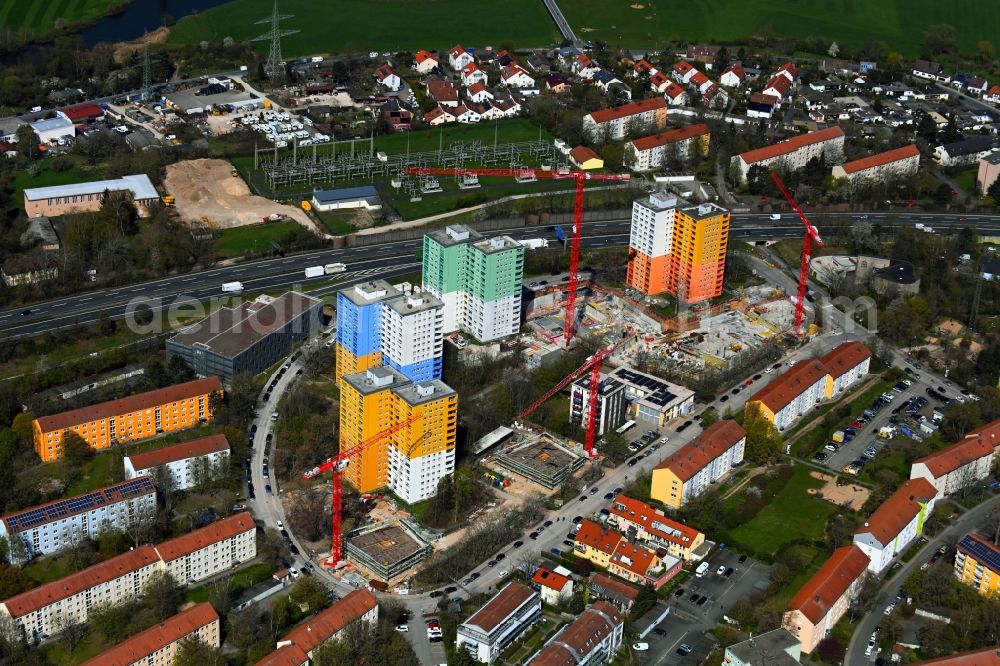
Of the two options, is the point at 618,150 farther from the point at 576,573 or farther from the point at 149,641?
the point at 149,641

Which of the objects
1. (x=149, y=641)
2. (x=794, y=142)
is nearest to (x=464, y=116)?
(x=794, y=142)

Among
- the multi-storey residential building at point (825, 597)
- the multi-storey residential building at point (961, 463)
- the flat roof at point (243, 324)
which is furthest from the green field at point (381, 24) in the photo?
the multi-storey residential building at point (825, 597)

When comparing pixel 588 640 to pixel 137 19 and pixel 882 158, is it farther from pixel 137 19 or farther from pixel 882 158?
pixel 137 19

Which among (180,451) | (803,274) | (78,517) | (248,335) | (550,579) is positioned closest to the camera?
(550,579)

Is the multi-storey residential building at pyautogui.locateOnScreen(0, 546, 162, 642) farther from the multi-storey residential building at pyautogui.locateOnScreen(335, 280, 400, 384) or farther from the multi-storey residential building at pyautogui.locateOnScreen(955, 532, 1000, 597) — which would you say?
the multi-storey residential building at pyautogui.locateOnScreen(955, 532, 1000, 597)

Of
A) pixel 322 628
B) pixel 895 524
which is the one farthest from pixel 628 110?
pixel 322 628

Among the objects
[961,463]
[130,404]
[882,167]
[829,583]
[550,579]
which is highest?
[882,167]

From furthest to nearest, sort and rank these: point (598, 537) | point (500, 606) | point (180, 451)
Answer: point (180, 451)
point (598, 537)
point (500, 606)

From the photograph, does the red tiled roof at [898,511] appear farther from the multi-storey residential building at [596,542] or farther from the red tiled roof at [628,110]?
the red tiled roof at [628,110]
